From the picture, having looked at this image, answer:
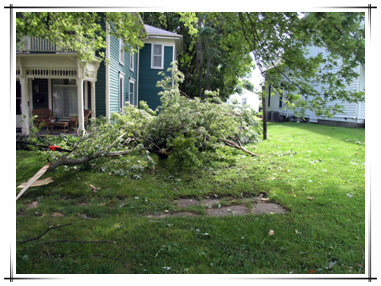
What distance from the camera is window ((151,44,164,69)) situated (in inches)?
736

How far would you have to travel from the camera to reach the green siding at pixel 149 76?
18.7 meters

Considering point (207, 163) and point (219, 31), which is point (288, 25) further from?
point (219, 31)

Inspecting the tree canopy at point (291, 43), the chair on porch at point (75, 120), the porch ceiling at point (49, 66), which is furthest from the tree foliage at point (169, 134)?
the chair on porch at point (75, 120)

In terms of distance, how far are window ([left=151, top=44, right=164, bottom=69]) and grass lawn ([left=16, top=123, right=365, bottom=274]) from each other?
13130mm

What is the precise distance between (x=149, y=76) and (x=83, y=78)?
8.49 meters

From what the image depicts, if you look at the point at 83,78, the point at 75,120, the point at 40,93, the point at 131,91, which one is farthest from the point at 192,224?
the point at 131,91

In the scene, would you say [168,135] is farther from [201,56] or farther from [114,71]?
[201,56]

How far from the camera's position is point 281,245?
138 inches

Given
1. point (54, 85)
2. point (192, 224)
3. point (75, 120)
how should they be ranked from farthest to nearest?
point (54, 85) < point (75, 120) < point (192, 224)

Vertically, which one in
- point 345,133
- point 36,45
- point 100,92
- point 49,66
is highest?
point 36,45

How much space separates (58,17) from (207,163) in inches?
197

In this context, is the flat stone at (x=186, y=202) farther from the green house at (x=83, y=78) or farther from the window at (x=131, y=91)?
the window at (x=131, y=91)

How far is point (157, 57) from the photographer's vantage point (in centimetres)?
1878

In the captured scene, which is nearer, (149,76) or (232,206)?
(232,206)
